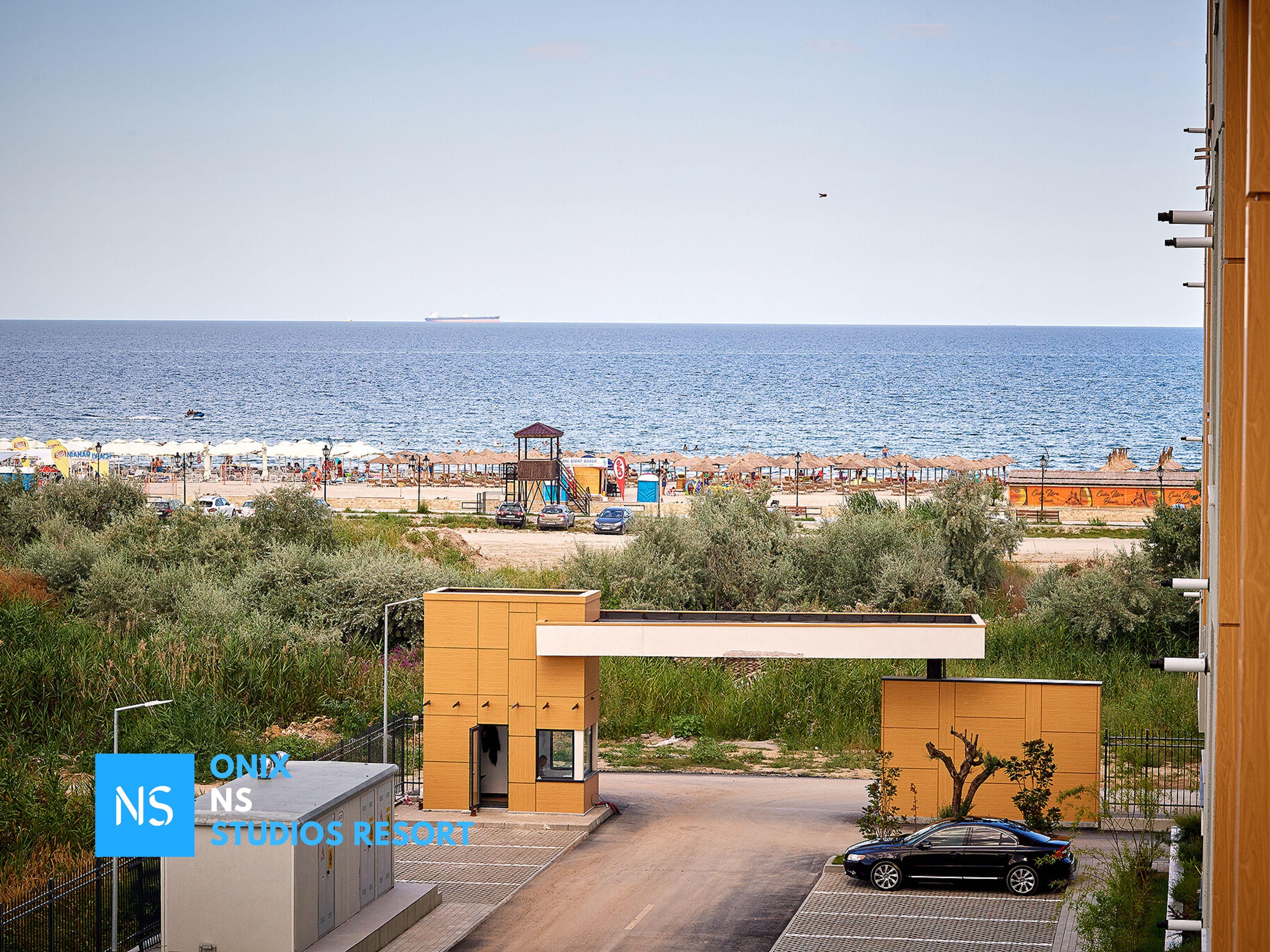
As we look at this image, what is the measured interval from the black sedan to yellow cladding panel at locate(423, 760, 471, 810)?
7.80 metres

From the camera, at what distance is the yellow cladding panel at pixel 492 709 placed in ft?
84.4

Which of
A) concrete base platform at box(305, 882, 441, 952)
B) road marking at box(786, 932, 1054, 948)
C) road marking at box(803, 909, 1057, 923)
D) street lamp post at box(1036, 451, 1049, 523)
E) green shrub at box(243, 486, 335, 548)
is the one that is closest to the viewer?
concrete base platform at box(305, 882, 441, 952)

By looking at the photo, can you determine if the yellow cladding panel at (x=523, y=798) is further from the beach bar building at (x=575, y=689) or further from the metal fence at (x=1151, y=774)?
the metal fence at (x=1151, y=774)

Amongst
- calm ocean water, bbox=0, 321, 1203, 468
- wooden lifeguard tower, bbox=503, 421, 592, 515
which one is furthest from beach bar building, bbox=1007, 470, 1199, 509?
calm ocean water, bbox=0, 321, 1203, 468

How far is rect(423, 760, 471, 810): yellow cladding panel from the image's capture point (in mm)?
25703

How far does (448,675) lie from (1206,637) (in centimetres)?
1707

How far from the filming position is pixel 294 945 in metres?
17.1

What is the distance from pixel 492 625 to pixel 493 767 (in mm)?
2941

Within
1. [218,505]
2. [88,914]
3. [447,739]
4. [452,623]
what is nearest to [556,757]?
[447,739]

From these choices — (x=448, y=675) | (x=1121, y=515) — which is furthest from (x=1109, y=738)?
(x=1121, y=515)

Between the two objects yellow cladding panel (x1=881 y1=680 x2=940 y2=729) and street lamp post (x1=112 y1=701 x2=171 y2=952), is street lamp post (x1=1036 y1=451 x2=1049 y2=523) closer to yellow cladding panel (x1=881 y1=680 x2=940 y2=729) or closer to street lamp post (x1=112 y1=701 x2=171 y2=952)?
yellow cladding panel (x1=881 y1=680 x2=940 y2=729)

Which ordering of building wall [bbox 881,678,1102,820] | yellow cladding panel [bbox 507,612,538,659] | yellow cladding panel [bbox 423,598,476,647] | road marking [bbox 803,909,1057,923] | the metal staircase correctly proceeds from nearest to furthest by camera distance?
road marking [bbox 803,909,1057,923], building wall [bbox 881,678,1102,820], yellow cladding panel [bbox 507,612,538,659], yellow cladding panel [bbox 423,598,476,647], the metal staircase

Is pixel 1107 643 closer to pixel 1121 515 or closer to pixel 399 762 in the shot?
pixel 399 762

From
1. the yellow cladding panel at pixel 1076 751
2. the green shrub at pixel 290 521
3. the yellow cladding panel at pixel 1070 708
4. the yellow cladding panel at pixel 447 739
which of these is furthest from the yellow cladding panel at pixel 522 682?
the green shrub at pixel 290 521
